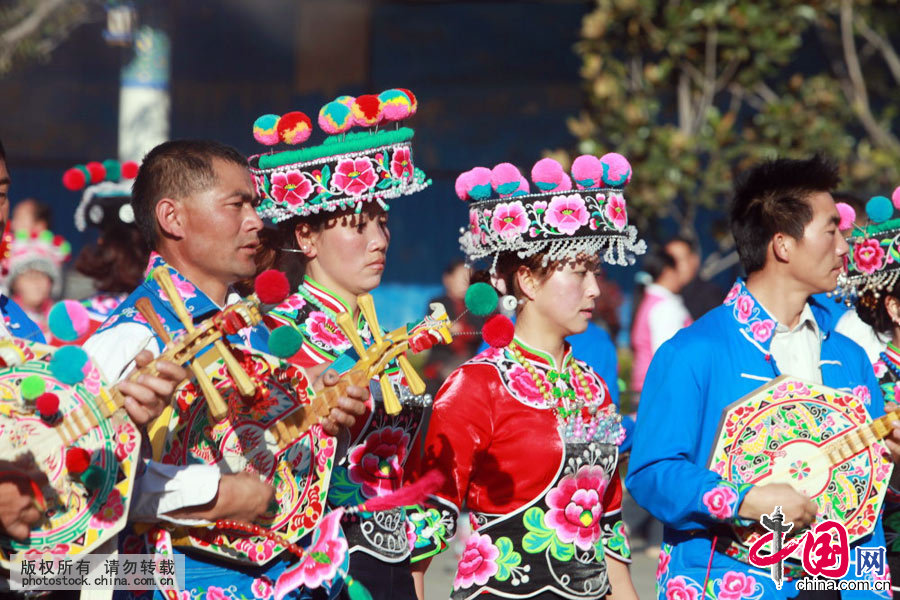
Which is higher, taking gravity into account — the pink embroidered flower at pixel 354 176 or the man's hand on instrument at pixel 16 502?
the pink embroidered flower at pixel 354 176

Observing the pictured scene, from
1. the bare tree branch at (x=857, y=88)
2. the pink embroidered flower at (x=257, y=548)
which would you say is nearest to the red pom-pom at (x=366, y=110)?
the pink embroidered flower at (x=257, y=548)

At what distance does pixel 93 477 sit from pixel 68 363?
23cm

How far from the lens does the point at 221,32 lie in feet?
36.8

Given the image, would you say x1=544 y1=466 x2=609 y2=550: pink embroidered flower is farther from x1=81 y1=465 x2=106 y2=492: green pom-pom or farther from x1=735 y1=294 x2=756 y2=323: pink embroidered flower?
x1=81 y1=465 x2=106 y2=492: green pom-pom

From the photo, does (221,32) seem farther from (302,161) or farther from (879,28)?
(302,161)

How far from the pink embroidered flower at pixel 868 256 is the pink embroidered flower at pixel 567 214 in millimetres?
1166

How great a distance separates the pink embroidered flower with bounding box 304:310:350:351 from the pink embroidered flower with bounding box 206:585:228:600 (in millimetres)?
734

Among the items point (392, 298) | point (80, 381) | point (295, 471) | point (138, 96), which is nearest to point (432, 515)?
point (295, 471)

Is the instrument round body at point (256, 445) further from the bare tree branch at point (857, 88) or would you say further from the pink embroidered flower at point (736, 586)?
the bare tree branch at point (857, 88)

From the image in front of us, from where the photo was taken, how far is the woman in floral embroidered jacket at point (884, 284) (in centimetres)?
411

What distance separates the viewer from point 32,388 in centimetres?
239

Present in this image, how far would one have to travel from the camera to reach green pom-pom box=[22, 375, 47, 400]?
7.82ft

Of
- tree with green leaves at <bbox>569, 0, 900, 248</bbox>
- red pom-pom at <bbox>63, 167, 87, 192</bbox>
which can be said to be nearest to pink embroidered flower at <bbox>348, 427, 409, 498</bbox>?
red pom-pom at <bbox>63, 167, 87, 192</bbox>

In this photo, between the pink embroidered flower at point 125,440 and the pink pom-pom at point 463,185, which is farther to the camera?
the pink pom-pom at point 463,185
